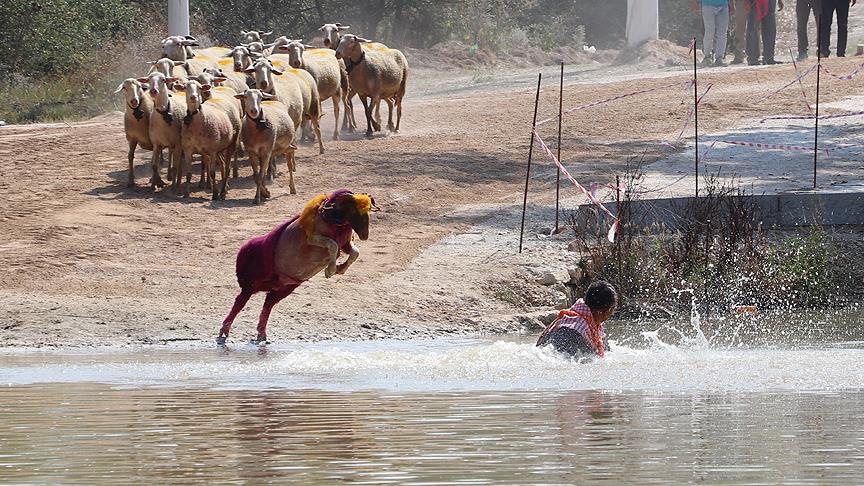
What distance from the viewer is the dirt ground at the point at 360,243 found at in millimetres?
14688

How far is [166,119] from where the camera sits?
61.2 feet

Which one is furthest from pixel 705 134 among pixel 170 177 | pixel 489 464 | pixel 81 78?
pixel 489 464

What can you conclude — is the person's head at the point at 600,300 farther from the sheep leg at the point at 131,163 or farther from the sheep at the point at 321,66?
the sheep at the point at 321,66

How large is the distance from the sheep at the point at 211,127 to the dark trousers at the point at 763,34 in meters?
13.5

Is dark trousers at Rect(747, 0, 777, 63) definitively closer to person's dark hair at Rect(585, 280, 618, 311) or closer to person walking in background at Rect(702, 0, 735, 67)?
person walking in background at Rect(702, 0, 735, 67)

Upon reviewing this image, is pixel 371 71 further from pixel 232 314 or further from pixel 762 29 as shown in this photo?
pixel 232 314

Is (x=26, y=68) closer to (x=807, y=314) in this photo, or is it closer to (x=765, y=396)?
(x=807, y=314)

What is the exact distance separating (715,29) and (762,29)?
2.83 feet

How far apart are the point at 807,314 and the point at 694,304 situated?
3.50ft

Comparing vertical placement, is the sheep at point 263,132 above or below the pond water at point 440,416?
above

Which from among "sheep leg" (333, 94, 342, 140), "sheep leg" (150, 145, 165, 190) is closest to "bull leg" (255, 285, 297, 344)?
"sheep leg" (150, 145, 165, 190)

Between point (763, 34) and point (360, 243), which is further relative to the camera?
point (763, 34)

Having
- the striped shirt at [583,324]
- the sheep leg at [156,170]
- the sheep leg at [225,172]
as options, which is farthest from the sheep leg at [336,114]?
the striped shirt at [583,324]

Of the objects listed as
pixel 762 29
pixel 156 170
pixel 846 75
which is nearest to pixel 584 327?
pixel 156 170
